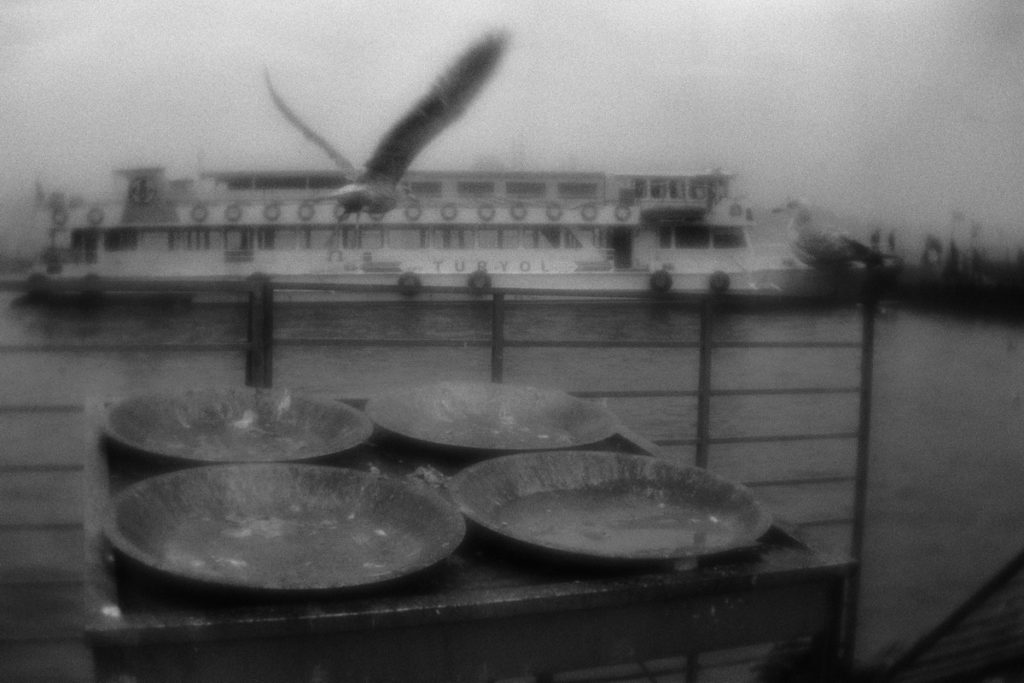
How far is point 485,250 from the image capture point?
10.8m

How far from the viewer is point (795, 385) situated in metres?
9.72

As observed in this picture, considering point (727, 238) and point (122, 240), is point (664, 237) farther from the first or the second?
point (122, 240)

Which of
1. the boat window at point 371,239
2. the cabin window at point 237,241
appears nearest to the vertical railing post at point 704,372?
the cabin window at point 237,241

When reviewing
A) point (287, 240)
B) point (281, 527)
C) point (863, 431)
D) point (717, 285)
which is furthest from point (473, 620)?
point (287, 240)

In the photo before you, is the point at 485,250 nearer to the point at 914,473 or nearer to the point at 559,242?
the point at 559,242

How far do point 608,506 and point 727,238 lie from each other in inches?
409

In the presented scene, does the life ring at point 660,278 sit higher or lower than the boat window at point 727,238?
lower

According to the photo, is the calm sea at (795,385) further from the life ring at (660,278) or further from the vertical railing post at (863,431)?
the life ring at (660,278)

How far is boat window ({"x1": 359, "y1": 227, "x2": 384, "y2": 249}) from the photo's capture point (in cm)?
989

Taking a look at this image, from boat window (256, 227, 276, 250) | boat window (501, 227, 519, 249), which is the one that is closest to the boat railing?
boat window (256, 227, 276, 250)

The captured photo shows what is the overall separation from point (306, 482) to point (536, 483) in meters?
0.32

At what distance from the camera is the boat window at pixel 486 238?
10344 millimetres

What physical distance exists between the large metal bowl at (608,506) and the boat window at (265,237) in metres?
7.21

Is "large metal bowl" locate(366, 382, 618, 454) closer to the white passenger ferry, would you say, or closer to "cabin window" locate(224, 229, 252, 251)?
the white passenger ferry
